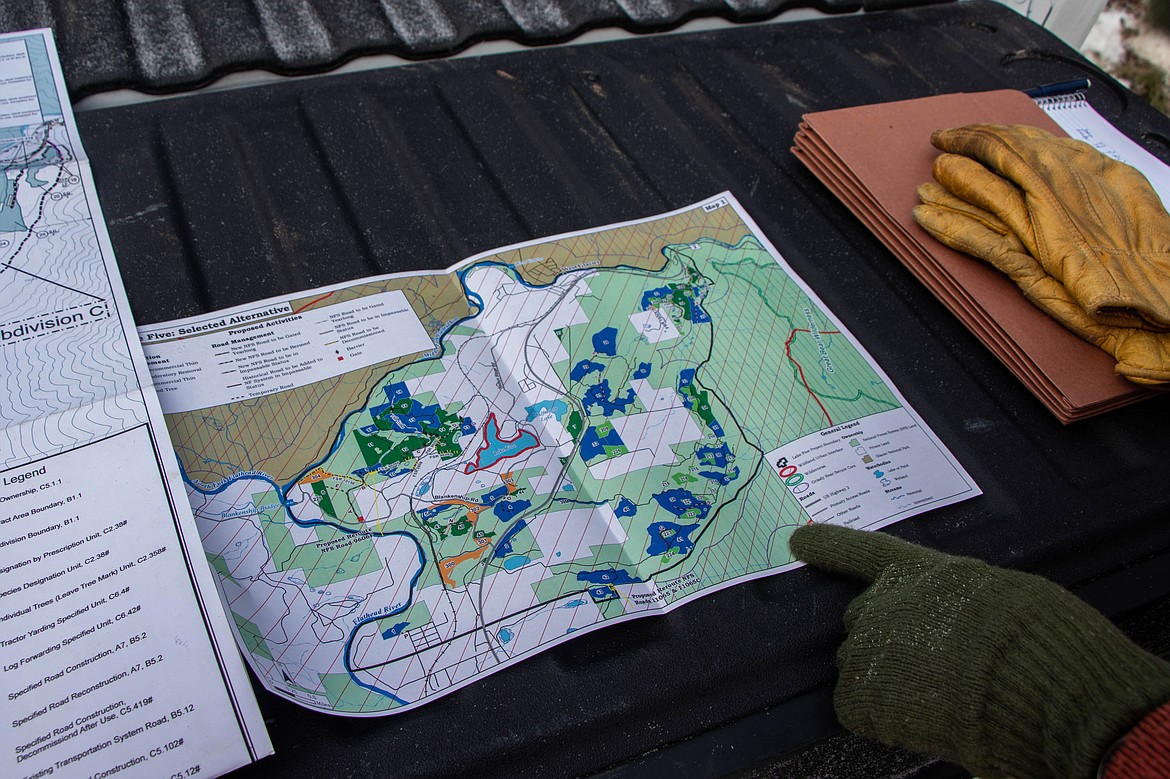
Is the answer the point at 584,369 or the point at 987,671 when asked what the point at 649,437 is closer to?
the point at 584,369

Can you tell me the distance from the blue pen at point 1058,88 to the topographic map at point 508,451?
62 centimetres

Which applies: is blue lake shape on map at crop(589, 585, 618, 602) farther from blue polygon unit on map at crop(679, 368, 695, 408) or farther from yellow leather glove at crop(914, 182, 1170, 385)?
yellow leather glove at crop(914, 182, 1170, 385)

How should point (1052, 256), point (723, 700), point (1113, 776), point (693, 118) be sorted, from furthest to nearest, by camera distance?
1. point (693, 118)
2. point (1052, 256)
3. point (723, 700)
4. point (1113, 776)

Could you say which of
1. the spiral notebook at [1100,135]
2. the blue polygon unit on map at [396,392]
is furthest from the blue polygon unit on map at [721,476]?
the spiral notebook at [1100,135]

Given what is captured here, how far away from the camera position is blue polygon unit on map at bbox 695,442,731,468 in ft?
2.49

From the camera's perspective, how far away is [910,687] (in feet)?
2.04

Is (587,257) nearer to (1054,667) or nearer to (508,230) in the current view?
(508,230)

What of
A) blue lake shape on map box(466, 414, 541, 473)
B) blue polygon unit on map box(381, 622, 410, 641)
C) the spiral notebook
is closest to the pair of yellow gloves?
the spiral notebook

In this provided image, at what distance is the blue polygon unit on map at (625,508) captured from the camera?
2.34 ft

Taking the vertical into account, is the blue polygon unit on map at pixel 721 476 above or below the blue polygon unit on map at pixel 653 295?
below

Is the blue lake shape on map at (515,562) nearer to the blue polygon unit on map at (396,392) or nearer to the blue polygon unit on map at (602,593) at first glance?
the blue polygon unit on map at (602,593)

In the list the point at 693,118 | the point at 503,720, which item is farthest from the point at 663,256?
the point at 503,720

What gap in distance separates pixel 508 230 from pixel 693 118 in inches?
14.1

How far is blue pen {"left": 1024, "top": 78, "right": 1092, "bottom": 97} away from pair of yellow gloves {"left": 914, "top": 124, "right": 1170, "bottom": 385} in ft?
0.93
